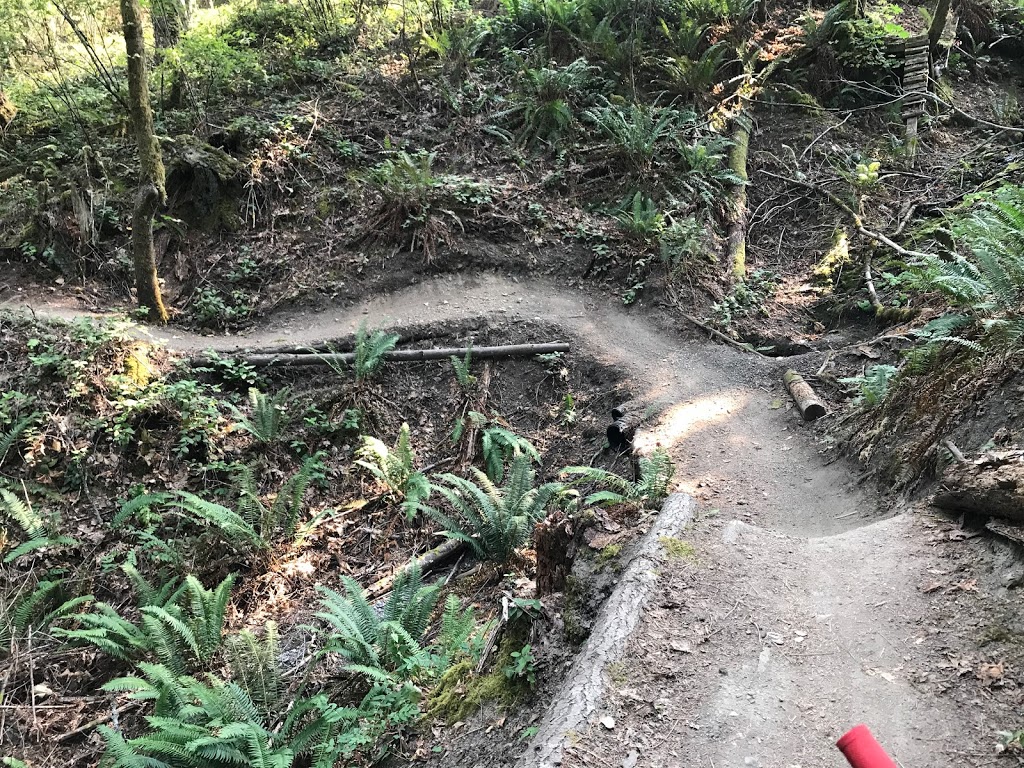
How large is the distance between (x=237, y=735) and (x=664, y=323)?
26.3 feet

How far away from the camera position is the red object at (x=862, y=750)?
1653 millimetres

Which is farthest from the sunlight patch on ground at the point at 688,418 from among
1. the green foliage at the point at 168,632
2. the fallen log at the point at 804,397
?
the green foliage at the point at 168,632

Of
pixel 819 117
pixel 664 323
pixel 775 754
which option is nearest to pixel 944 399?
pixel 775 754

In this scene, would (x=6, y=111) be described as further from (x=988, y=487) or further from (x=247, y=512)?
(x=988, y=487)

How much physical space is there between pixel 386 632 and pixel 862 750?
443 cm

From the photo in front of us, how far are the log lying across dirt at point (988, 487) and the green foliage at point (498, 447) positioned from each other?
4741mm

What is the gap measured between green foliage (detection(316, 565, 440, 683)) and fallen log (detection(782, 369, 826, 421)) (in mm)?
4790

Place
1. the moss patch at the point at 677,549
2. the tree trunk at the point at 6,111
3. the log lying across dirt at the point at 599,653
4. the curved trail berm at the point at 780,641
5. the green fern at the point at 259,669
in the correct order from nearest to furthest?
the curved trail berm at the point at 780,641 < the log lying across dirt at the point at 599,653 < the moss patch at the point at 677,549 < the green fern at the point at 259,669 < the tree trunk at the point at 6,111

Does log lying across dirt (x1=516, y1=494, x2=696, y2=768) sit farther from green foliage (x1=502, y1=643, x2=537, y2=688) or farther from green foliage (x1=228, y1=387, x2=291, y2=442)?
green foliage (x1=228, y1=387, x2=291, y2=442)

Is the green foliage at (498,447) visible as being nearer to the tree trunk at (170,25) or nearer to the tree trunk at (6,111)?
the tree trunk at (6,111)

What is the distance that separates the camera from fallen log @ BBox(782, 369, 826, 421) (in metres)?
7.25

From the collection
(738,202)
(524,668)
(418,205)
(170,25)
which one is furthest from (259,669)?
(170,25)

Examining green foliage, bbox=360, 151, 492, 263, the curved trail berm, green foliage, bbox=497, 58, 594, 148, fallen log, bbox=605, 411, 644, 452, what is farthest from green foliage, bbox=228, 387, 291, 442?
green foliage, bbox=497, 58, 594, 148

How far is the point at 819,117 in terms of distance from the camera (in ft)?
43.7
